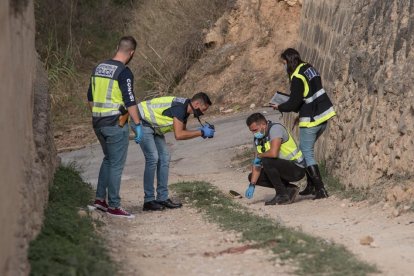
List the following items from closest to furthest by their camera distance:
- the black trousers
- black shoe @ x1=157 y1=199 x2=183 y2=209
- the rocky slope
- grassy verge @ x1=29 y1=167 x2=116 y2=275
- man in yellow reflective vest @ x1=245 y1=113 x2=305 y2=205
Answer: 1. grassy verge @ x1=29 y1=167 x2=116 y2=275
2. the rocky slope
3. man in yellow reflective vest @ x1=245 y1=113 x2=305 y2=205
4. the black trousers
5. black shoe @ x1=157 y1=199 x2=183 y2=209

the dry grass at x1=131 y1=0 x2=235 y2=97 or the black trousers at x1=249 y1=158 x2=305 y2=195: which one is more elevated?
the dry grass at x1=131 y1=0 x2=235 y2=97

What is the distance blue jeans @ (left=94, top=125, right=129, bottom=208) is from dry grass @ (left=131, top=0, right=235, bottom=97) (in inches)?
577

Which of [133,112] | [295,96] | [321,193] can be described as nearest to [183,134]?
[133,112]

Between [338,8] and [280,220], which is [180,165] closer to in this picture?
[338,8]

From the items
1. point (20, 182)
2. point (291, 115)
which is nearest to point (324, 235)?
point (20, 182)

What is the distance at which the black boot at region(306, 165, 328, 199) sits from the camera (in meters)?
11.7

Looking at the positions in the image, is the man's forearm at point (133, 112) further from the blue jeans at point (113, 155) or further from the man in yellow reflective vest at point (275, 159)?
the man in yellow reflective vest at point (275, 159)

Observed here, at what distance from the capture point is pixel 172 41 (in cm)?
2608

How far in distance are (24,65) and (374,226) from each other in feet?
12.3

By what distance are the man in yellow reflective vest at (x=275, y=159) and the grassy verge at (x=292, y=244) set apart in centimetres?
55

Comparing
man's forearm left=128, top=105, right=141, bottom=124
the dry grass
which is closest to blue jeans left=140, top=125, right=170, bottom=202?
man's forearm left=128, top=105, right=141, bottom=124

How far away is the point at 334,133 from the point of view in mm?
13344

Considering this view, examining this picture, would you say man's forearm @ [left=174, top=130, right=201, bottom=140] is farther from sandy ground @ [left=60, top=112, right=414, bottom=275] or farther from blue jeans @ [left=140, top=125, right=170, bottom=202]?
sandy ground @ [left=60, top=112, right=414, bottom=275]

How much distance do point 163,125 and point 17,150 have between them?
4118mm
